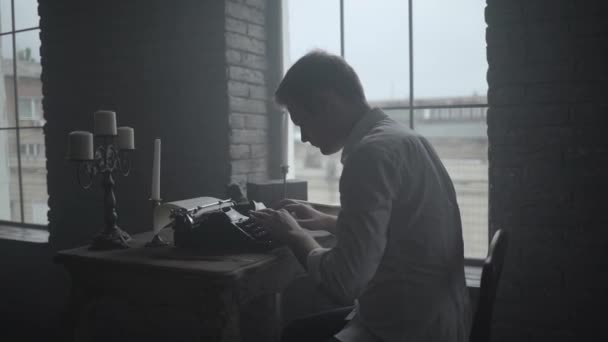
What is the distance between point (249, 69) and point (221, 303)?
4.61 feet

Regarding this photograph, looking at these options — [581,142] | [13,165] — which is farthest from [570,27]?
[13,165]

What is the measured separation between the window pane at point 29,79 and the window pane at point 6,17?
0.12 meters

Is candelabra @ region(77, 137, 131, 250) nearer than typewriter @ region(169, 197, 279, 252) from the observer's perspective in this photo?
No

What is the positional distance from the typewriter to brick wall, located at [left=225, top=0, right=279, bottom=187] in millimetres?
715

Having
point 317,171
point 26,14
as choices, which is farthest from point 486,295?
point 26,14

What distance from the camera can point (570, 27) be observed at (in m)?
1.79

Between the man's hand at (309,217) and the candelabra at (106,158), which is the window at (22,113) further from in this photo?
the man's hand at (309,217)

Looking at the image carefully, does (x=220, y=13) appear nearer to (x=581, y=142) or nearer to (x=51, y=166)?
(x=51, y=166)

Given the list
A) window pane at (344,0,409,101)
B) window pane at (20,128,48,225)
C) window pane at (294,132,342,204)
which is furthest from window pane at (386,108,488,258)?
window pane at (20,128,48,225)

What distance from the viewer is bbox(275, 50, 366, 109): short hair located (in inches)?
55.9

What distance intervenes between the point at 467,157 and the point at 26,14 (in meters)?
2.87

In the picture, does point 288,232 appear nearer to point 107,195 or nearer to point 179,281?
point 179,281

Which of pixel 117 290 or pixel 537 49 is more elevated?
pixel 537 49

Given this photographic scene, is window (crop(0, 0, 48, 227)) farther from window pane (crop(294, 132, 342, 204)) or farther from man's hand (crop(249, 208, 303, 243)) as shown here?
man's hand (crop(249, 208, 303, 243))
